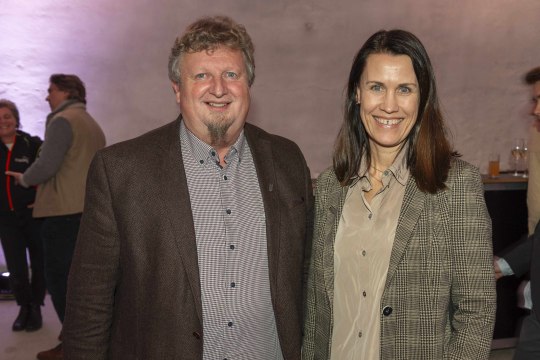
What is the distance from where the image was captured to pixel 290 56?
567 cm

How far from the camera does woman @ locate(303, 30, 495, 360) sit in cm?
171

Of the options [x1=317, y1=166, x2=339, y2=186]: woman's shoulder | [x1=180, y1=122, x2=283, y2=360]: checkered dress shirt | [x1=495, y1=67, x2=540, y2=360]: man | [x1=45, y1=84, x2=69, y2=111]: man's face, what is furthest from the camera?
[x1=45, y1=84, x2=69, y2=111]: man's face

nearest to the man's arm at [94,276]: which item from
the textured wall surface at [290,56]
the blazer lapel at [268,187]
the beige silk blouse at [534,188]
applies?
the blazer lapel at [268,187]

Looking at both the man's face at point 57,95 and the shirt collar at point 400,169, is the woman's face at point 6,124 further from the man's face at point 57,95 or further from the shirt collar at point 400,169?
the shirt collar at point 400,169

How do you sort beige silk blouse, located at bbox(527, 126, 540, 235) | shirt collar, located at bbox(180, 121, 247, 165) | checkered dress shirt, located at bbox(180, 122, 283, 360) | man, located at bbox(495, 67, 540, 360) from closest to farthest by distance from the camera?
1. checkered dress shirt, located at bbox(180, 122, 283, 360)
2. shirt collar, located at bbox(180, 121, 247, 165)
3. man, located at bbox(495, 67, 540, 360)
4. beige silk blouse, located at bbox(527, 126, 540, 235)

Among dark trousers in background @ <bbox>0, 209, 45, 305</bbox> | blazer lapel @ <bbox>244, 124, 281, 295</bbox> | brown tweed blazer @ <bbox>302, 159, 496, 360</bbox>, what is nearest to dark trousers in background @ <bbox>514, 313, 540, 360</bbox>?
brown tweed blazer @ <bbox>302, 159, 496, 360</bbox>

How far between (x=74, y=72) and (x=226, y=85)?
12.9 ft

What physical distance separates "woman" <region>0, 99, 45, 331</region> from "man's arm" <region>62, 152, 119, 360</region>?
2.93 meters

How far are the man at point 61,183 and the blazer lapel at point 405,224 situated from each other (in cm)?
284

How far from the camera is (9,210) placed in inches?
177

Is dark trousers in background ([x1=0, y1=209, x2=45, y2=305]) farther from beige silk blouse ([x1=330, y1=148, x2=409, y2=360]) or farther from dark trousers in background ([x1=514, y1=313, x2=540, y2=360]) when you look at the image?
dark trousers in background ([x1=514, y1=313, x2=540, y2=360])

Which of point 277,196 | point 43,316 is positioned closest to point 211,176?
point 277,196

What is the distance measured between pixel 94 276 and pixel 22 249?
3124 mm

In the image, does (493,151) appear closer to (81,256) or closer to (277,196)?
(277,196)
